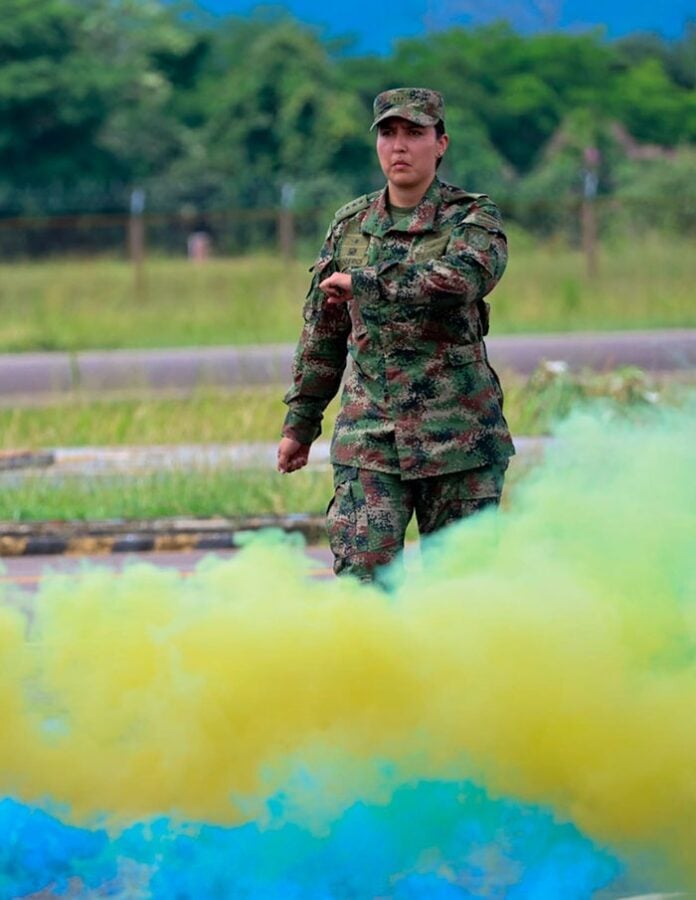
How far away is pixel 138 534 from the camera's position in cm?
971

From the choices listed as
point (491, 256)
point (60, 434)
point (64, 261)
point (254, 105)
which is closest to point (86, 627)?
point (491, 256)

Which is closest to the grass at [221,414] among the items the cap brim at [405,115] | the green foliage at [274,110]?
the cap brim at [405,115]

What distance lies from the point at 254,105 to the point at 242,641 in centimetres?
3981

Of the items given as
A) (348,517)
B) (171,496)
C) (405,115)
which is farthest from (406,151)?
(171,496)

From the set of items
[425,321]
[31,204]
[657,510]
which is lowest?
[31,204]

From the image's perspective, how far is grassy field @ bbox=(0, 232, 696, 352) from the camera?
22844 mm

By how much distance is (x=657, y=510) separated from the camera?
4844 mm

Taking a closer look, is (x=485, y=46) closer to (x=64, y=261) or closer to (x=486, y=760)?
(x=64, y=261)

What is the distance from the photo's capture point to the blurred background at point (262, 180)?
50.3ft

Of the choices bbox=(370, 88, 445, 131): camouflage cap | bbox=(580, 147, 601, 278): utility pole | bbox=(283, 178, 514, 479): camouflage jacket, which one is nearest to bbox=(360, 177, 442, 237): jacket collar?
bbox=(283, 178, 514, 479): camouflage jacket

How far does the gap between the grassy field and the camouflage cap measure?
17002mm

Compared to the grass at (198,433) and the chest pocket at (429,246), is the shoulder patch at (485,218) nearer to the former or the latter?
the chest pocket at (429,246)

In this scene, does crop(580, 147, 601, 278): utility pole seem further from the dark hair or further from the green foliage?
the dark hair

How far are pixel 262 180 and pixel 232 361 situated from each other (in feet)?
76.7
